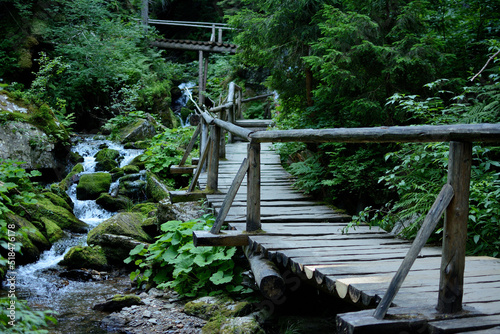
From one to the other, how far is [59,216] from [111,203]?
1.39 m

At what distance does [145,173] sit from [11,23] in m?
9.82

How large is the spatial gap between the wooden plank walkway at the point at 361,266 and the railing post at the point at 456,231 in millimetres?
112

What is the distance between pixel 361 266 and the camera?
354cm

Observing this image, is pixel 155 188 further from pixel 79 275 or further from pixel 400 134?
pixel 400 134

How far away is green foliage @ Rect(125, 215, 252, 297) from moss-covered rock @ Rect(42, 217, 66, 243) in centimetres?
265

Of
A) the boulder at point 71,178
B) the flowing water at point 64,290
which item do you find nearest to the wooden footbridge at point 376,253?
the flowing water at point 64,290

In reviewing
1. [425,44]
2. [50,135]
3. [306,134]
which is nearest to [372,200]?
[425,44]

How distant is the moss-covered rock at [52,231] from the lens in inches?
315

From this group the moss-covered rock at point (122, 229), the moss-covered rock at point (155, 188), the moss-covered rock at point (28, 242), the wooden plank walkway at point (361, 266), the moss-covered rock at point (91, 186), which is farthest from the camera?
the moss-covered rock at point (91, 186)

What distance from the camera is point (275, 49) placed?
7816 millimetres

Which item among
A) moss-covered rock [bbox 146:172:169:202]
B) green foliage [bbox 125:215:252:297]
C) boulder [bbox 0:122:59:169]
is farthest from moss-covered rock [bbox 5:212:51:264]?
boulder [bbox 0:122:59:169]

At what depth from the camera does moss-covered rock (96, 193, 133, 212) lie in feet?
32.5

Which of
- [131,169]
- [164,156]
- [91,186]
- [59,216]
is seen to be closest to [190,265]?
[59,216]

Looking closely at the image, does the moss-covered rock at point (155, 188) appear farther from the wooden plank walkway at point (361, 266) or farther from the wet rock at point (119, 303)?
the wet rock at point (119, 303)
